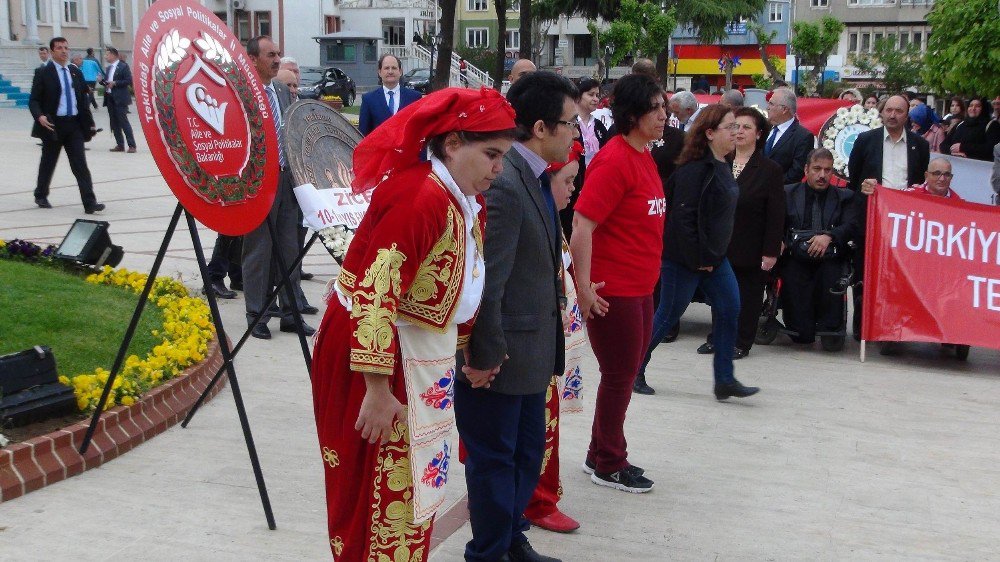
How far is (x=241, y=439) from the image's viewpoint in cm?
551

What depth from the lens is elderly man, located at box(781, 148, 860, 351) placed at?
324 inches

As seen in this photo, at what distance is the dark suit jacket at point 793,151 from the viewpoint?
936 cm

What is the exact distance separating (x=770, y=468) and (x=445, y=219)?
3.07 m

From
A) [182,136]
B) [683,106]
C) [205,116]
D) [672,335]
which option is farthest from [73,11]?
[182,136]

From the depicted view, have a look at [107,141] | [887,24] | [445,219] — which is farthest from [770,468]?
[887,24]

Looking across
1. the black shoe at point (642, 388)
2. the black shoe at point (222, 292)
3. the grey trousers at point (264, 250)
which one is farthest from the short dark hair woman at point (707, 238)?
the black shoe at point (222, 292)

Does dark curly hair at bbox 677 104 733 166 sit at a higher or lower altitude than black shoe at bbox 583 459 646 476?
higher

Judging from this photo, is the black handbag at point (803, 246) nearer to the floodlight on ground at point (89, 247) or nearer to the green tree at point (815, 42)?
the floodlight on ground at point (89, 247)

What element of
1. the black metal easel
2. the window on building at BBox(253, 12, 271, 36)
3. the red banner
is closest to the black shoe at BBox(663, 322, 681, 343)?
the red banner

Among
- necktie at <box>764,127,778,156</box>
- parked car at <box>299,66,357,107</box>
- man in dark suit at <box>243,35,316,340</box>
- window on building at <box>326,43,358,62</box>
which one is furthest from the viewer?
window on building at <box>326,43,358,62</box>

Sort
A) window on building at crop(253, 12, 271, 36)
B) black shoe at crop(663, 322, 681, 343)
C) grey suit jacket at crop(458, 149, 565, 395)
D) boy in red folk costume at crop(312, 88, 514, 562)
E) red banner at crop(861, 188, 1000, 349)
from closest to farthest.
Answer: boy in red folk costume at crop(312, 88, 514, 562), grey suit jacket at crop(458, 149, 565, 395), red banner at crop(861, 188, 1000, 349), black shoe at crop(663, 322, 681, 343), window on building at crop(253, 12, 271, 36)

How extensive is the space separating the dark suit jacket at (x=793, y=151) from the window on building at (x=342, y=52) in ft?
162

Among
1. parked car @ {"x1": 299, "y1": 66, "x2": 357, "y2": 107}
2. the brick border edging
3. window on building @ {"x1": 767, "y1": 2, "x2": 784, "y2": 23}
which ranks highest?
window on building @ {"x1": 767, "y1": 2, "x2": 784, "y2": 23}

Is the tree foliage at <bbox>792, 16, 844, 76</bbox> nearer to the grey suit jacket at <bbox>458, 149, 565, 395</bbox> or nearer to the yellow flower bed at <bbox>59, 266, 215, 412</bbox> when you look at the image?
the yellow flower bed at <bbox>59, 266, 215, 412</bbox>
